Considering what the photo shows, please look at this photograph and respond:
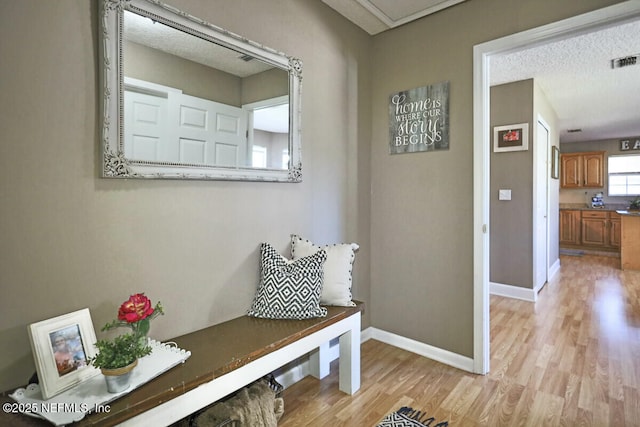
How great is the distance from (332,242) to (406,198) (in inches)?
27.2

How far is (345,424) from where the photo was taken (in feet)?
5.98

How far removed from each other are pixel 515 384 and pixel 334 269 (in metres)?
1.38

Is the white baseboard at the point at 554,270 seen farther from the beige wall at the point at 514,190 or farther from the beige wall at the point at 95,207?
the beige wall at the point at 95,207

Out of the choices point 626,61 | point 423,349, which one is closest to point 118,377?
point 423,349

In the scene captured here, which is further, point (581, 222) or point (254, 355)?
point (581, 222)

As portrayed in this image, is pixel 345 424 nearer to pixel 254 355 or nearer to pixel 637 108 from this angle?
pixel 254 355

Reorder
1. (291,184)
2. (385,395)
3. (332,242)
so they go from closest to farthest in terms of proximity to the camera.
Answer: (385,395) → (291,184) → (332,242)

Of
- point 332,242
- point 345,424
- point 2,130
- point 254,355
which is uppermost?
point 2,130

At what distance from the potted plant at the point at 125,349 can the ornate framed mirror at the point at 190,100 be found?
0.56 meters

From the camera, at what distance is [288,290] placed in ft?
6.07

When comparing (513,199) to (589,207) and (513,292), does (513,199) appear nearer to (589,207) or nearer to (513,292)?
(513,292)

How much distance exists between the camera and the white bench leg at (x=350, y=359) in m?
2.08

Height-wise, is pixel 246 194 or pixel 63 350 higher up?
pixel 246 194

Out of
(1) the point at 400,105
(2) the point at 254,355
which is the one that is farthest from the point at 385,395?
(1) the point at 400,105
